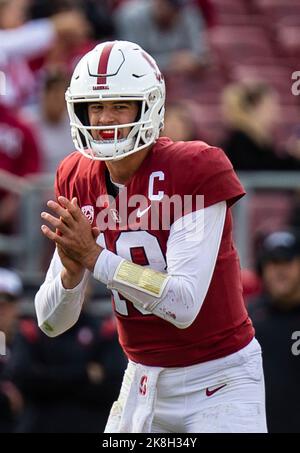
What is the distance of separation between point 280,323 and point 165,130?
1.68 m

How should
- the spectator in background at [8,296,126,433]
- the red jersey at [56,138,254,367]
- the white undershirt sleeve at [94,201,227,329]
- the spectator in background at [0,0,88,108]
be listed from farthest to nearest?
the spectator in background at [0,0,88,108]
the spectator in background at [8,296,126,433]
the red jersey at [56,138,254,367]
the white undershirt sleeve at [94,201,227,329]

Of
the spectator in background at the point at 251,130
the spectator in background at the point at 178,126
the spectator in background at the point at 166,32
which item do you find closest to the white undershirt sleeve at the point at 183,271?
the spectator in background at the point at 178,126

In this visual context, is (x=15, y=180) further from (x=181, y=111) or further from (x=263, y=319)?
(x=263, y=319)

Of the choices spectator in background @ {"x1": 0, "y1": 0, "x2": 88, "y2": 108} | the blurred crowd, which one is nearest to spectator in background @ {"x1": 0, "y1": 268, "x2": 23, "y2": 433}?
the blurred crowd

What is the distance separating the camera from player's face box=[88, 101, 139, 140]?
416 centimetres

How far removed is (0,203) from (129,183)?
312 cm

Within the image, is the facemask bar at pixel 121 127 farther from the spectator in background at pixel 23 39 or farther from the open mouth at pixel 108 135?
the spectator in background at pixel 23 39

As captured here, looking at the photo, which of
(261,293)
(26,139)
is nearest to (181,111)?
(26,139)

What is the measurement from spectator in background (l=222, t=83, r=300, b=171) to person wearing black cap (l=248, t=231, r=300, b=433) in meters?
0.83

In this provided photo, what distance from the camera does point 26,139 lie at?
7.44 m

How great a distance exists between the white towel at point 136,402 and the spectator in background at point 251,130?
11.6 ft

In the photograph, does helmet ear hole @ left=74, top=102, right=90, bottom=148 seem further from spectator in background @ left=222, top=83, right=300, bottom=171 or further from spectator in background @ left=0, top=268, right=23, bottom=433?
spectator in background @ left=222, top=83, right=300, bottom=171

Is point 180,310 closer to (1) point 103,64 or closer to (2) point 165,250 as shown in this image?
(2) point 165,250

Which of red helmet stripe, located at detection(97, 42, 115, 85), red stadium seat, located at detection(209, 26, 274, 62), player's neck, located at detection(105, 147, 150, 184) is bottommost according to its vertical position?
red stadium seat, located at detection(209, 26, 274, 62)
